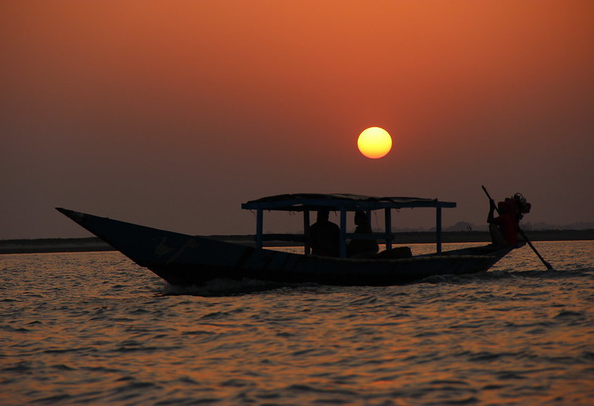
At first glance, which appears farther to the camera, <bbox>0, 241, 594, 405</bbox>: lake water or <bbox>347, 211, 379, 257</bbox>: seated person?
<bbox>347, 211, 379, 257</bbox>: seated person

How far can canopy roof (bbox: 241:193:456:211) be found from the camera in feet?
55.5

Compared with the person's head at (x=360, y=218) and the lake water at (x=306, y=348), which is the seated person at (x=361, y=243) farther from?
the lake water at (x=306, y=348)

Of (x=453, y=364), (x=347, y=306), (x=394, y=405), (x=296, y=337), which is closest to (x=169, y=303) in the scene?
(x=347, y=306)

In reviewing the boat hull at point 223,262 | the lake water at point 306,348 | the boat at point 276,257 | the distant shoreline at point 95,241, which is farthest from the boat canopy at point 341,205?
the distant shoreline at point 95,241

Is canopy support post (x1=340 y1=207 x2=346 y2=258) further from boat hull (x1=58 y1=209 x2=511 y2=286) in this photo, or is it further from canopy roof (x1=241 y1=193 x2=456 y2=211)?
boat hull (x1=58 y1=209 x2=511 y2=286)

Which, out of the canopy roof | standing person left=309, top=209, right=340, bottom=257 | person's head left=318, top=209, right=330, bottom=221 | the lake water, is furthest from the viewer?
person's head left=318, top=209, right=330, bottom=221

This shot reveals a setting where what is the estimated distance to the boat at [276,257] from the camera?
48.6 ft

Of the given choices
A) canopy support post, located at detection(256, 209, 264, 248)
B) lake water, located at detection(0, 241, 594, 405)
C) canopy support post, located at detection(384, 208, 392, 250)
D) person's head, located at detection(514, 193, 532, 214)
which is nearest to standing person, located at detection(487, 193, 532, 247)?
person's head, located at detection(514, 193, 532, 214)

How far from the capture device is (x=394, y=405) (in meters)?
6.27

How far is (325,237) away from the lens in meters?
17.7

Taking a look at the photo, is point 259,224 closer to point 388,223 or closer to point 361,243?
point 361,243

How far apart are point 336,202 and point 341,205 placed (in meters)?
0.30

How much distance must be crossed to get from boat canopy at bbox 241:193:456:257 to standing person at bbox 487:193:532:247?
4.77 ft

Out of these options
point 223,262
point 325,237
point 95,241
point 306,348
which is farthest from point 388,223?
point 95,241
